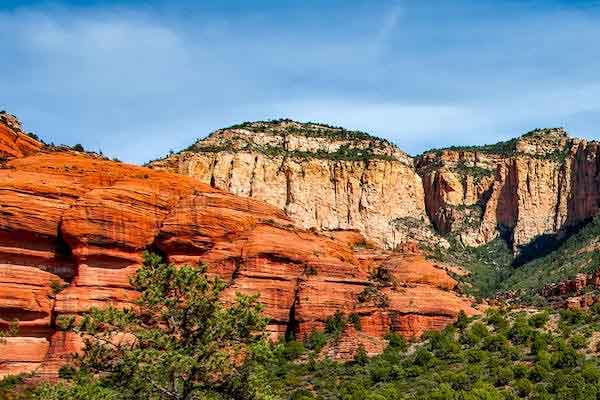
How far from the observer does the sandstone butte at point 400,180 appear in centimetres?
16088

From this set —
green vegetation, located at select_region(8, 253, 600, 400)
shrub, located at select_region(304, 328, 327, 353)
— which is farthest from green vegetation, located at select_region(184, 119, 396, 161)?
shrub, located at select_region(304, 328, 327, 353)

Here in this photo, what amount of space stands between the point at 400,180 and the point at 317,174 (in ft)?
66.4

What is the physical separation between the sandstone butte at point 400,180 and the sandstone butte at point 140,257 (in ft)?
275

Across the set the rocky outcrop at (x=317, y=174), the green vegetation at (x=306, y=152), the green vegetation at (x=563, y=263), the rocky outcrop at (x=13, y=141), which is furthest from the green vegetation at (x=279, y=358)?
the green vegetation at (x=306, y=152)

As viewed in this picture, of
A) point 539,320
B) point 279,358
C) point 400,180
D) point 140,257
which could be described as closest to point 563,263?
point 400,180

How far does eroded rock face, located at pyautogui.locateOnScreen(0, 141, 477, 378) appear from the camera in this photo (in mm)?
57250

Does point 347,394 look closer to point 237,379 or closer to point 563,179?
point 237,379

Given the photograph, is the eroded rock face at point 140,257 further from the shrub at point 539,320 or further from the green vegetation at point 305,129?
the green vegetation at point 305,129

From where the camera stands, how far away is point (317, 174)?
167125mm

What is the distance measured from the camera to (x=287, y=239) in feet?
225

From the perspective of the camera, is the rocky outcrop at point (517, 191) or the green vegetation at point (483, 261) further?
the rocky outcrop at point (517, 191)

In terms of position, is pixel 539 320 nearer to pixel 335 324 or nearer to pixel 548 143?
pixel 335 324

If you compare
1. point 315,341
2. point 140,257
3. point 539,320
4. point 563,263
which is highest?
point 563,263

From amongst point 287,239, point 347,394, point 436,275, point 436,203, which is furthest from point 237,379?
point 436,203
